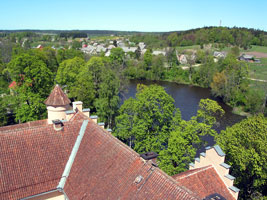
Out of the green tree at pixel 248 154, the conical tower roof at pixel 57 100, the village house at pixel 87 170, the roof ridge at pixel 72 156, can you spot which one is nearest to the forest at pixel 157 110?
the green tree at pixel 248 154

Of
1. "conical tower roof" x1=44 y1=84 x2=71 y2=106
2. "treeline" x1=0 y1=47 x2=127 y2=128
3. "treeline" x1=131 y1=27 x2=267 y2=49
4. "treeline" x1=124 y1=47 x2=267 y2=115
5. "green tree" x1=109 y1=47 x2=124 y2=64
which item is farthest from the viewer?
"treeline" x1=131 y1=27 x2=267 y2=49

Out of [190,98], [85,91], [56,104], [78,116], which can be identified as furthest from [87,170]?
[190,98]

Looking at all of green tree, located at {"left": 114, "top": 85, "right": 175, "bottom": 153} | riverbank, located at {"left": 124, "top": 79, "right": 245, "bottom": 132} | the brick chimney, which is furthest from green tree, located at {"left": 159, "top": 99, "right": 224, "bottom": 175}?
riverbank, located at {"left": 124, "top": 79, "right": 245, "bottom": 132}

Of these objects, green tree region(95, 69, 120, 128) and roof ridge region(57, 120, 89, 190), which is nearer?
roof ridge region(57, 120, 89, 190)

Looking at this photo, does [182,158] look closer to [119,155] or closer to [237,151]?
[237,151]

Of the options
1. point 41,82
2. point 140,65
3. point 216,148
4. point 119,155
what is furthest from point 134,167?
point 140,65

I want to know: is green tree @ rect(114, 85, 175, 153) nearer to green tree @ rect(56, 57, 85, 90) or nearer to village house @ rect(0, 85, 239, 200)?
village house @ rect(0, 85, 239, 200)
